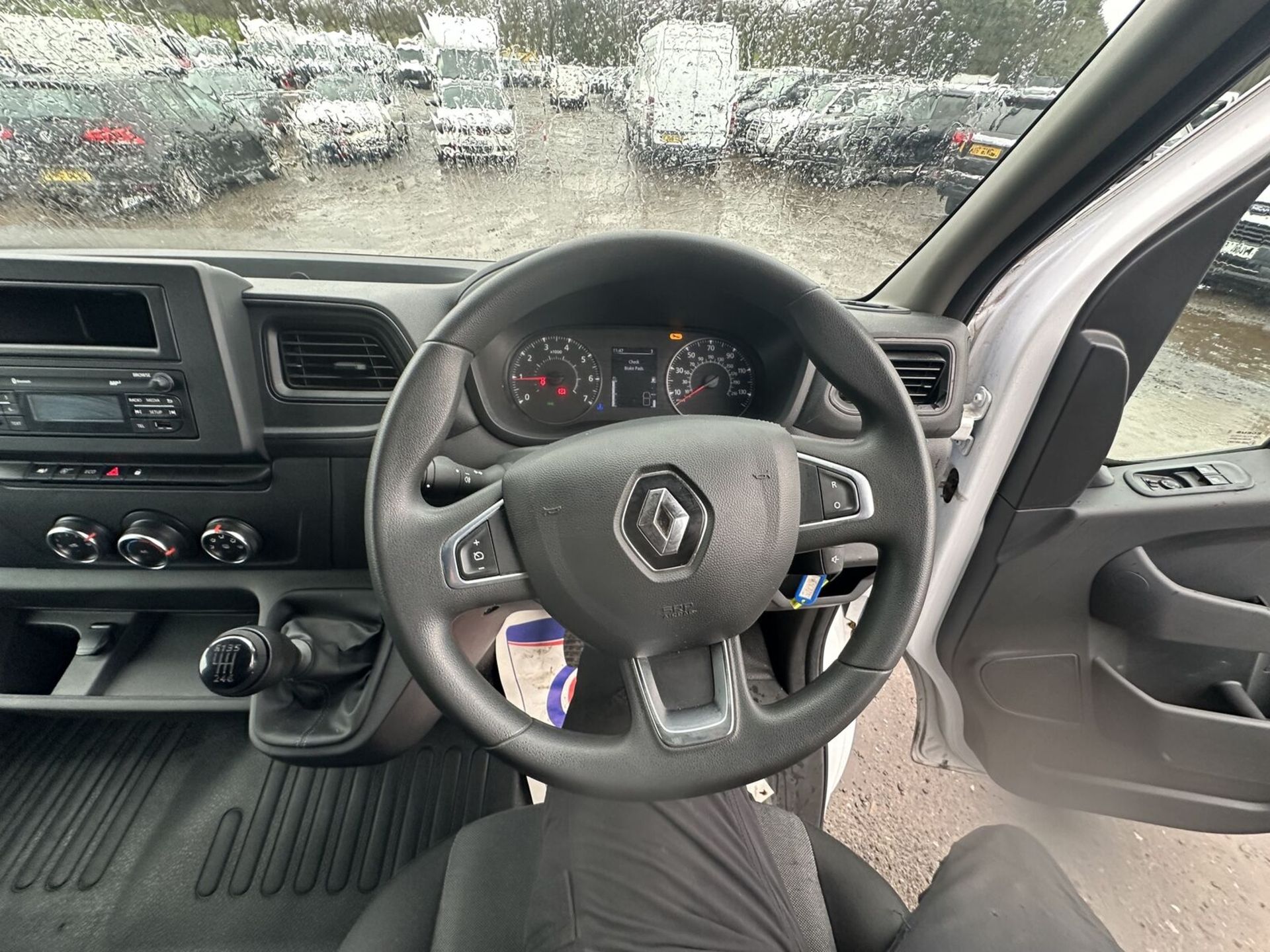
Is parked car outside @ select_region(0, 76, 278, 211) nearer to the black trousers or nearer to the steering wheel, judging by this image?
the steering wheel

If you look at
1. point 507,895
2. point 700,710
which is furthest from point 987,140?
point 507,895

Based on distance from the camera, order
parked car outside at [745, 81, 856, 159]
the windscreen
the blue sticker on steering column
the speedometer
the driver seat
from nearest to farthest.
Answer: the driver seat, the windscreen, parked car outside at [745, 81, 856, 159], the speedometer, the blue sticker on steering column

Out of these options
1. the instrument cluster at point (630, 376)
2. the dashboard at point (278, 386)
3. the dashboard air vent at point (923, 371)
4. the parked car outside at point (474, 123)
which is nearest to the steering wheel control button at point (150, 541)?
the dashboard at point (278, 386)

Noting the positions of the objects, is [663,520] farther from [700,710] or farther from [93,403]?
[93,403]

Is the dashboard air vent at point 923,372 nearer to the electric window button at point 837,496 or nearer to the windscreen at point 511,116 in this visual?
the windscreen at point 511,116

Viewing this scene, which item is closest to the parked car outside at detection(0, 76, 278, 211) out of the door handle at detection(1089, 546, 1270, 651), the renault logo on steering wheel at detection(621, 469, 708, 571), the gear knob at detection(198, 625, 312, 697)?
the gear knob at detection(198, 625, 312, 697)

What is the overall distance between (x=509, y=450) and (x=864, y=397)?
60 cm

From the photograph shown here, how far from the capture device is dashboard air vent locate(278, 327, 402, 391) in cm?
114

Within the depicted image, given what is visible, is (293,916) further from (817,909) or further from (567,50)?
(567,50)

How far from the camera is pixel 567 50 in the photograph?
3.37 feet

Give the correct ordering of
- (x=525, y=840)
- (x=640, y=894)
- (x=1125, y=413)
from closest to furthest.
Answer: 1. (x=640, y=894)
2. (x=525, y=840)
3. (x=1125, y=413)

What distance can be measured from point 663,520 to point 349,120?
87 centimetres

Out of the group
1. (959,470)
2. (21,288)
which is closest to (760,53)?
(959,470)

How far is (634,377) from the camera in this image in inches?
48.1
